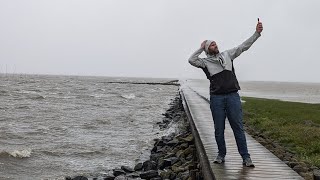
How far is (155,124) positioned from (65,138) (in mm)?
7920

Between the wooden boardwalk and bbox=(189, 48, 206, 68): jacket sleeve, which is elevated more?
bbox=(189, 48, 206, 68): jacket sleeve

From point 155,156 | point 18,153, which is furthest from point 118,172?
point 18,153

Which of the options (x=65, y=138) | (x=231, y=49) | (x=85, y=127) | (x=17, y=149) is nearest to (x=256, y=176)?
(x=231, y=49)

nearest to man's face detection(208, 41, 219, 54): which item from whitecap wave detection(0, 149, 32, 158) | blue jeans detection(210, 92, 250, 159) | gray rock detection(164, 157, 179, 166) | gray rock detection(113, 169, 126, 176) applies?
blue jeans detection(210, 92, 250, 159)

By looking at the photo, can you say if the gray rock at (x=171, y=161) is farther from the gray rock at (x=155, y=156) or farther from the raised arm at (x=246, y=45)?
the raised arm at (x=246, y=45)

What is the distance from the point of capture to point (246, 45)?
804 cm

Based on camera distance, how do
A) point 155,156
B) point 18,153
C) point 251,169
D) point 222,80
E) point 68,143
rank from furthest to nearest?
1. point 68,143
2. point 18,153
3. point 155,156
4. point 251,169
5. point 222,80

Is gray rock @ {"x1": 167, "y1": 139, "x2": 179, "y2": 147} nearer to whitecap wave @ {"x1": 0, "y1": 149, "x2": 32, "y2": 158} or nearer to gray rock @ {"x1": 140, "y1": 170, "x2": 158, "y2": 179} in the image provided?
gray rock @ {"x1": 140, "y1": 170, "x2": 158, "y2": 179}

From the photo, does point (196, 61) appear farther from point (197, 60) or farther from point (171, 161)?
point (171, 161)

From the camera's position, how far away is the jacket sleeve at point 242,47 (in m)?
7.86

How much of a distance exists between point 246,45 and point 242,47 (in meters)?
0.10

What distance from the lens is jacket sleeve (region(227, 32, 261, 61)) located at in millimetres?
7855

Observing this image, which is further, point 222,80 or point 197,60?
point 197,60

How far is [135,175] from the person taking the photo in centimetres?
1301
